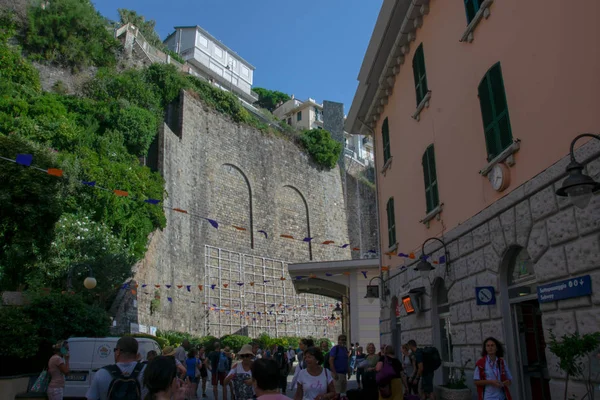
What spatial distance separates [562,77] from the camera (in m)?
6.25

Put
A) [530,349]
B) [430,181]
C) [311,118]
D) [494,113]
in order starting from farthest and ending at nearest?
[311,118] → [430,181] → [494,113] → [530,349]

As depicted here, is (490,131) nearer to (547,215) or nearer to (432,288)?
(547,215)

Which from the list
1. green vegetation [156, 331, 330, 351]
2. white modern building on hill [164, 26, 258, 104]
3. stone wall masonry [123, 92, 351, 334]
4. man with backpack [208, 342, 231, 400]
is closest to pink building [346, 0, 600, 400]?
man with backpack [208, 342, 231, 400]

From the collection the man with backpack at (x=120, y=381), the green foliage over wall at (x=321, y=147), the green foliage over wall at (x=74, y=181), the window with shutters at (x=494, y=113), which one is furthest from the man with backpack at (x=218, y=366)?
the green foliage over wall at (x=321, y=147)

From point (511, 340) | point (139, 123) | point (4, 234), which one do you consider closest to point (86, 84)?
point (139, 123)

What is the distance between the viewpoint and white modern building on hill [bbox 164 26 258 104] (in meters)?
55.2

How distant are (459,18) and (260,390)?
26.3 ft

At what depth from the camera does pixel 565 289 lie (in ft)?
19.5

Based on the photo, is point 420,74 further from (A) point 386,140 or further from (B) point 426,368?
(B) point 426,368

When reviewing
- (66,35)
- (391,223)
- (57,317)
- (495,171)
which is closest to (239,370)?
(495,171)

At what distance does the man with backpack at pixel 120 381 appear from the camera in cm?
371

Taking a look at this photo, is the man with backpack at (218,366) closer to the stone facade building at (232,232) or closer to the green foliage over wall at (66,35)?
the stone facade building at (232,232)

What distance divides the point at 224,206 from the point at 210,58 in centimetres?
2994

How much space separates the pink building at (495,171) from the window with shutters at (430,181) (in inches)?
1.3
